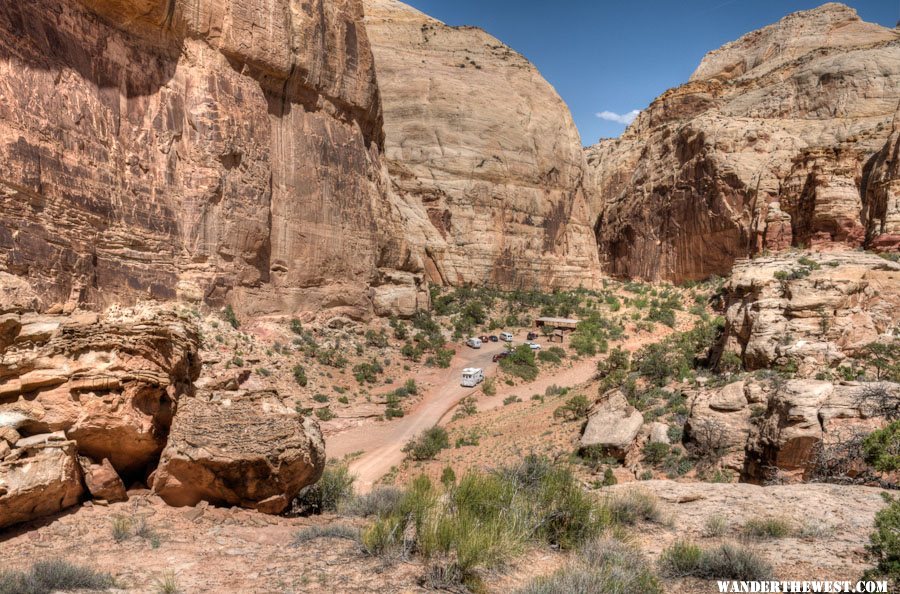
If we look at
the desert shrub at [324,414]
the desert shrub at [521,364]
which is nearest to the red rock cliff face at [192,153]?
the desert shrub at [324,414]

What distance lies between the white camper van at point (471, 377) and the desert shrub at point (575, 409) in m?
7.12

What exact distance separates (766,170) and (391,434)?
110 feet

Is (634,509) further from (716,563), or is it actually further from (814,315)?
(814,315)

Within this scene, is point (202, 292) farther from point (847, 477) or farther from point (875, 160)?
point (875, 160)

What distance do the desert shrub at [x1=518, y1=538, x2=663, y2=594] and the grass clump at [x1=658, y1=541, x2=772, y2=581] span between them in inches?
11.3

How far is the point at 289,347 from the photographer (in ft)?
76.1

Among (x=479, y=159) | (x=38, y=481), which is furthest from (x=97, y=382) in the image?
(x=479, y=159)

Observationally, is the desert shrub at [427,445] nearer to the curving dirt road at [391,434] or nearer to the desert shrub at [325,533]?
the curving dirt road at [391,434]

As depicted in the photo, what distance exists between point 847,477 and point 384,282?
79.3ft

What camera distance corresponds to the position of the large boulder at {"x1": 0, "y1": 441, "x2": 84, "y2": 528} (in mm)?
6148

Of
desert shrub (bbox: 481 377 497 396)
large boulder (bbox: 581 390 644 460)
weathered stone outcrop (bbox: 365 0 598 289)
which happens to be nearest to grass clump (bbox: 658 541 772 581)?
large boulder (bbox: 581 390 644 460)

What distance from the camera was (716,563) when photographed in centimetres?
596

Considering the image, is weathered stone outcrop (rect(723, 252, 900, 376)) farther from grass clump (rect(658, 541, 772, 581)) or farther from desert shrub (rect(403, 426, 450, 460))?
grass clump (rect(658, 541, 772, 581))

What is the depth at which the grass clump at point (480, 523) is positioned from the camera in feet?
19.3
